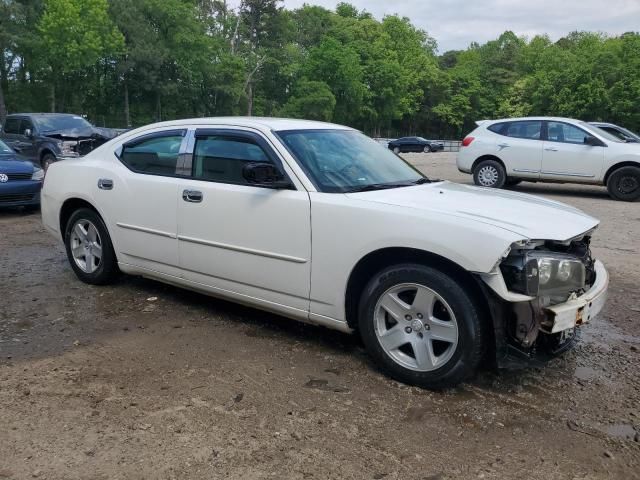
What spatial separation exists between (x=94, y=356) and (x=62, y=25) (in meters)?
36.6

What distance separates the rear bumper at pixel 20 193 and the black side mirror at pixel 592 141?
10.4 meters

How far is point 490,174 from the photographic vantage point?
513 inches

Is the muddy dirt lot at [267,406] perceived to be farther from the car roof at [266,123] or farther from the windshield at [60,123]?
the windshield at [60,123]

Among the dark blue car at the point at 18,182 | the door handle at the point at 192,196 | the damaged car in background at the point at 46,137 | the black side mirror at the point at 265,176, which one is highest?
the damaged car in background at the point at 46,137

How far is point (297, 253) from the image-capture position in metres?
3.87

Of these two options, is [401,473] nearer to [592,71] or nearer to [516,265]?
[516,265]

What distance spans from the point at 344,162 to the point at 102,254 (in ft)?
8.14

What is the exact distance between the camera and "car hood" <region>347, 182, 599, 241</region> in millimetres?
3322

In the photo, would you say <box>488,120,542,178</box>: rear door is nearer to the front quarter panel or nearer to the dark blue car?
the dark blue car

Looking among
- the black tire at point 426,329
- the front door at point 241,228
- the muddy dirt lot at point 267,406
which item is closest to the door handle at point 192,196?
the front door at point 241,228

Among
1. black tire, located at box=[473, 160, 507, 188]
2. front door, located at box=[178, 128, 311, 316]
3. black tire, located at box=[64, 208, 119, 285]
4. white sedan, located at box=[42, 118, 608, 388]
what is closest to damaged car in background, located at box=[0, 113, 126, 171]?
black tire, located at box=[64, 208, 119, 285]

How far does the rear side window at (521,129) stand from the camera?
12422 millimetres

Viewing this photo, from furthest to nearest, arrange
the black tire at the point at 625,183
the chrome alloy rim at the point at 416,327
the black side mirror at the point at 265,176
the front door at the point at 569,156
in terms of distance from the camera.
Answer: the front door at the point at 569,156 < the black tire at the point at 625,183 < the black side mirror at the point at 265,176 < the chrome alloy rim at the point at 416,327

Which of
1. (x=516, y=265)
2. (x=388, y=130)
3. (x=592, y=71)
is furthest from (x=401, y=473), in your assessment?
(x=388, y=130)
